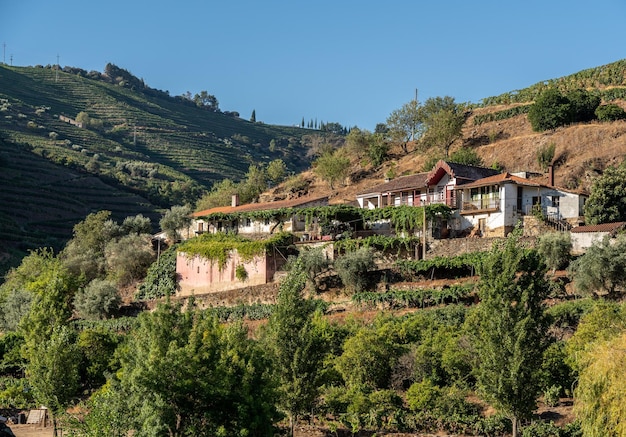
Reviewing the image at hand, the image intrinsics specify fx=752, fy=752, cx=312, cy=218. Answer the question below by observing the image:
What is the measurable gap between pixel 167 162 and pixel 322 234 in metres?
91.9

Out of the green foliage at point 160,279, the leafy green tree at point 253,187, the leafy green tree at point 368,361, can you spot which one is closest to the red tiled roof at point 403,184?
the green foliage at point 160,279

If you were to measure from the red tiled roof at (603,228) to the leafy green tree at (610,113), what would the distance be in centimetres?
2705

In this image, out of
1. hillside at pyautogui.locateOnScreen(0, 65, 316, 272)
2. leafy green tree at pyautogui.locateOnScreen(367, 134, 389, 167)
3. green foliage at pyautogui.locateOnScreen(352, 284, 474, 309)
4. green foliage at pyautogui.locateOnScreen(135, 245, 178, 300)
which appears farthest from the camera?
hillside at pyautogui.locateOnScreen(0, 65, 316, 272)

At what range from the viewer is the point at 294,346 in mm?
26531

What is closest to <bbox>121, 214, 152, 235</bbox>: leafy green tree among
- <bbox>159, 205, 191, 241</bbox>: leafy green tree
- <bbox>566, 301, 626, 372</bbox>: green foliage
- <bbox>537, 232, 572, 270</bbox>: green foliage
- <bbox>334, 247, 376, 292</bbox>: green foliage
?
<bbox>159, 205, 191, 241</bbox>: leafy green tree

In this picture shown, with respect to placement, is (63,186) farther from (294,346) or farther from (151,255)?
(294,346)

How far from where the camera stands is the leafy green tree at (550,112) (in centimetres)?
6800

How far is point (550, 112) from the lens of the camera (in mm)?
68500

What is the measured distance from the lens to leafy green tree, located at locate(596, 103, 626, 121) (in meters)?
66.4

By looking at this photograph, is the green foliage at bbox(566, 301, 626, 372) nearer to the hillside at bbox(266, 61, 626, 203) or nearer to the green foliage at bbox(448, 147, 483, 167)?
the hillside at bbox(266, 61, 626, 203)

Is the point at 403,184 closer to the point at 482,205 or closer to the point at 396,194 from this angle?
the point at 396,194

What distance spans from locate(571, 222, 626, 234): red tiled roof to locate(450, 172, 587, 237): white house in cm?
454

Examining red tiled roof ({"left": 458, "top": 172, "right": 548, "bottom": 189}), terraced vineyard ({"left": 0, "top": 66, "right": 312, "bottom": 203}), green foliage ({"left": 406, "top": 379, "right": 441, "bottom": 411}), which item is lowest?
green foliage ({"left": 406, "top": 379, "right": 441, "bottom": 411})

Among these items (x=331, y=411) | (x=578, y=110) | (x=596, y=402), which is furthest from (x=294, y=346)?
(x=578, y=110)
